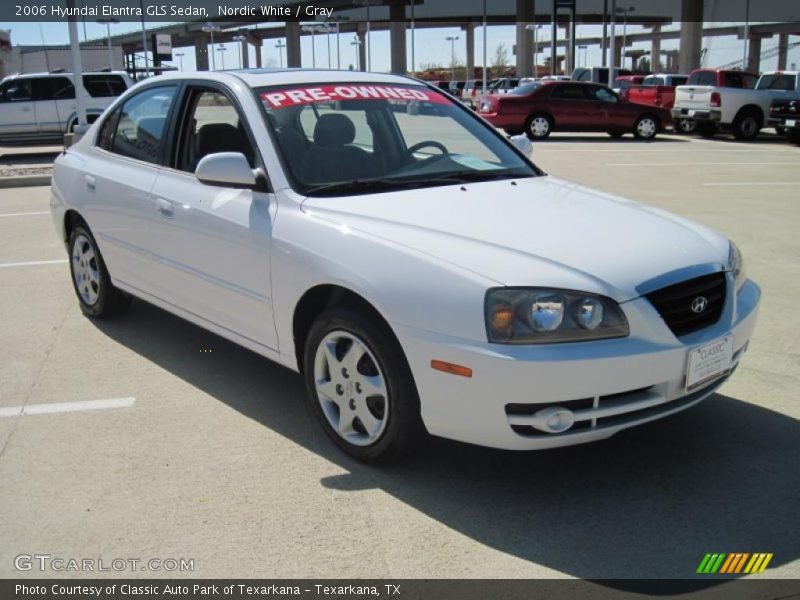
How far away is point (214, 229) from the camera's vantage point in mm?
4227

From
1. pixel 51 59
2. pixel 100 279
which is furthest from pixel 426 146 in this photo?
pixel 51 59

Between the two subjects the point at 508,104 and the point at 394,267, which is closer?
the point at 394,267

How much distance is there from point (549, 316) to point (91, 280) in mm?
3869

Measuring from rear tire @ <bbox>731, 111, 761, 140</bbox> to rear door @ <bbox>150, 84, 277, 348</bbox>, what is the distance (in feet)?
64.1

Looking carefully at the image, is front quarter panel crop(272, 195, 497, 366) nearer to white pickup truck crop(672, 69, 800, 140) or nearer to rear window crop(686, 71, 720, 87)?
white pickup truck crop(672, 69, 800, 140)

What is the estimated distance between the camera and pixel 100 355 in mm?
5238

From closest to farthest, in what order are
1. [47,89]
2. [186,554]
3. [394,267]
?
[186,554] → [394,267] → [47,89]

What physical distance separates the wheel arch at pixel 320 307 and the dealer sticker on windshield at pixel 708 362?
1.17m

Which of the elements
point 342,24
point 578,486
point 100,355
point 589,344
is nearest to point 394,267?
point 589,344

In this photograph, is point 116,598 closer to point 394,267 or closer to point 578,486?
point 394,267

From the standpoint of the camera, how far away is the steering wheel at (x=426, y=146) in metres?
4.56

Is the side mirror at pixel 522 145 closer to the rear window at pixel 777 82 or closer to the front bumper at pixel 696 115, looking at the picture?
the front bumper at pixel 696 115

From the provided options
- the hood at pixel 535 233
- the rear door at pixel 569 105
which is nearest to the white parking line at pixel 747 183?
the hood at pixel 535 233

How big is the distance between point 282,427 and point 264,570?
1260 mm
